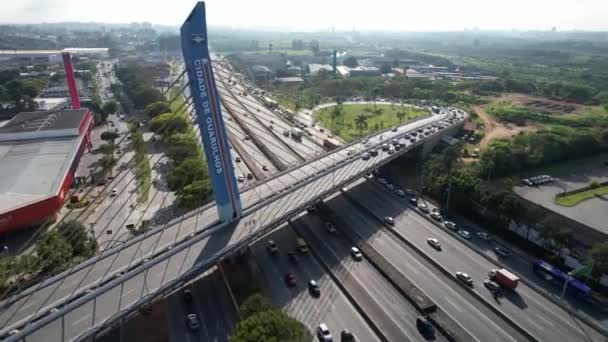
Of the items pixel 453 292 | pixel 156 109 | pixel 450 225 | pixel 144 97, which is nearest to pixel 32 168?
pixel 156 109

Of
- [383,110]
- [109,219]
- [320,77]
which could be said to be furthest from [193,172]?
[320,77]

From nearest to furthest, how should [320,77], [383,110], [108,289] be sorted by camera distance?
1. [108,289]
2. [383,110]
3. [320,77]

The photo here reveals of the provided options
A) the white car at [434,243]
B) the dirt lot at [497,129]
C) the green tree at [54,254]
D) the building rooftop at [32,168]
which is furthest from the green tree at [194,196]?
the dirt lot at [497,129]

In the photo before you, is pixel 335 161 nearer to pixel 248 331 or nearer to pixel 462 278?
pixel 462 278

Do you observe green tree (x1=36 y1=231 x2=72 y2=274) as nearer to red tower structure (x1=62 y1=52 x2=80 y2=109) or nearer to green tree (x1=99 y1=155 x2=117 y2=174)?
green tree (x1=99 y1=155 x2=117 y2=174)

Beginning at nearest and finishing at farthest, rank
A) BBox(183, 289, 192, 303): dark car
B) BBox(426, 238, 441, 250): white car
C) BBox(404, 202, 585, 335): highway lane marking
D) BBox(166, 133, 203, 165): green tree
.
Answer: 1. BBox(404, 202, 585, 335): highway lane marking
2. BBox(183, 289, 192, 303): dark car
3. BBox(426, 238, 441, 250): white car
4. BBox(166, 133, 203, 165): green tree

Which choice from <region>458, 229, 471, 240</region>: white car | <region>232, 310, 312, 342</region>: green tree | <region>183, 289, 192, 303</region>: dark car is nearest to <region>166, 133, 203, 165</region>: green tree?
<region>183, 289, 192, 303</region>: dark car

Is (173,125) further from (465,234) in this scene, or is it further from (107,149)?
(465,234)
